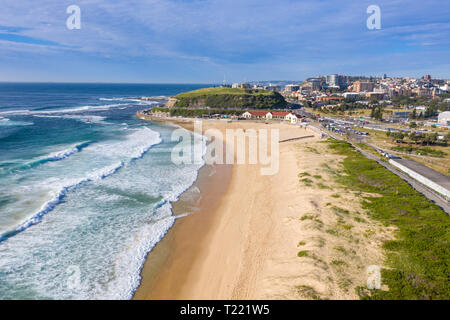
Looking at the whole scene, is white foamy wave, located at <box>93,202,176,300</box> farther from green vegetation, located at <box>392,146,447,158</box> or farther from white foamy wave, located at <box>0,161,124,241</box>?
green vegetation, located at <box>392,146,447,158</box>

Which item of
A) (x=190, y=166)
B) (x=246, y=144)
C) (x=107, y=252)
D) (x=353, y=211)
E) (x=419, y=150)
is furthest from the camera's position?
(x=246, y=144)

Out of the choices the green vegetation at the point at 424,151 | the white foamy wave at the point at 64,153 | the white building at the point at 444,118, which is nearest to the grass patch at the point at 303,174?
the green vegetation at the point at 424,151

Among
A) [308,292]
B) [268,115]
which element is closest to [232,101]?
[268,115]

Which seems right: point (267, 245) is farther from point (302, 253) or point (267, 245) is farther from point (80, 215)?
point (80, 215)

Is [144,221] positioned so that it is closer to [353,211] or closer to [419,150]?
[353,211]

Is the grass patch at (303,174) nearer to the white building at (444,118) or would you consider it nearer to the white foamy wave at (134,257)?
the white foamy wave at (134,257)
